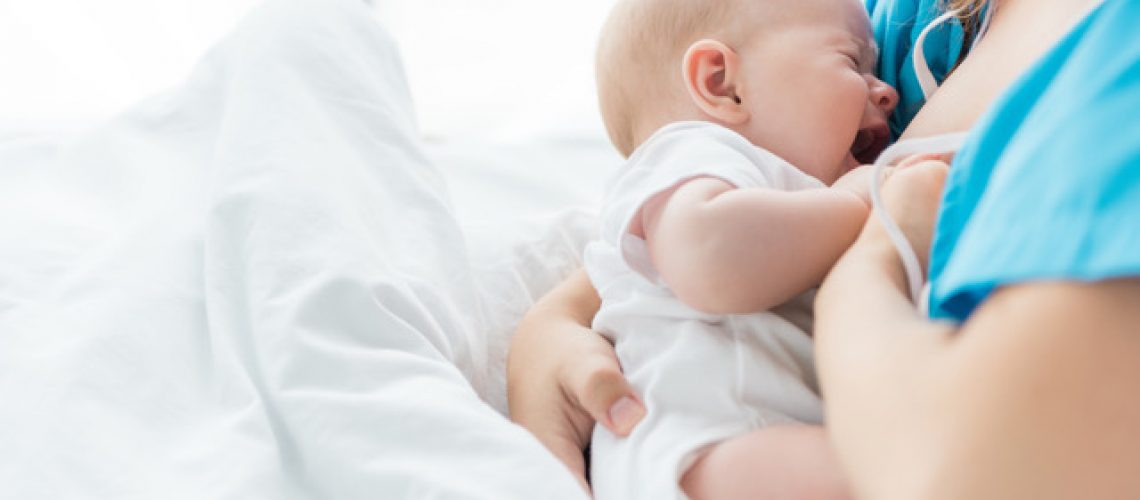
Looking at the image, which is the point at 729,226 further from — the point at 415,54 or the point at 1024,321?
the point at 415,54

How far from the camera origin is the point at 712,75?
0.94 meters

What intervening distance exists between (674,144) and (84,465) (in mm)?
436

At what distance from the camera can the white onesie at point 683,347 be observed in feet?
2.38

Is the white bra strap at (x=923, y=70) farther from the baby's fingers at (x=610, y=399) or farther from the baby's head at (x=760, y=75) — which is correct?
the baby's fingers at (x=610, y=399)

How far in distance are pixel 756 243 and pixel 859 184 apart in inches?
4.7

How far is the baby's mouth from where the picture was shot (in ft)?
3.23

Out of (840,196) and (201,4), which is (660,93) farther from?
(201,4)

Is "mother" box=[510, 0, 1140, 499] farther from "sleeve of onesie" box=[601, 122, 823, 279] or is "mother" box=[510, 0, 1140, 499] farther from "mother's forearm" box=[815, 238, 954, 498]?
"sleeve of onesie" box=[601, 122, 823, 279]

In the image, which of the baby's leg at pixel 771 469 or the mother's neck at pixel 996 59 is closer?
the baby's leg at pixel 771 469

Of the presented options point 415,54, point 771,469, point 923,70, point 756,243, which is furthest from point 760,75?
point 415,54

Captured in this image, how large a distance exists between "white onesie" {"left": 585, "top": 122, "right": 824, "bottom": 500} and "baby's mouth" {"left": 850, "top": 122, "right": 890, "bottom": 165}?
14 centimetres

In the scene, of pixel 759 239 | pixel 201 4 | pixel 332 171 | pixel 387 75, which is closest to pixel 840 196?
pixel 759 239

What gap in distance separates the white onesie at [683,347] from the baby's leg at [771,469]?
0.01 metres

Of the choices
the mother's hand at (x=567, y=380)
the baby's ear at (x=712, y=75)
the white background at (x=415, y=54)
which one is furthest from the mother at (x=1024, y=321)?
the white background at (x=415, y=54)
